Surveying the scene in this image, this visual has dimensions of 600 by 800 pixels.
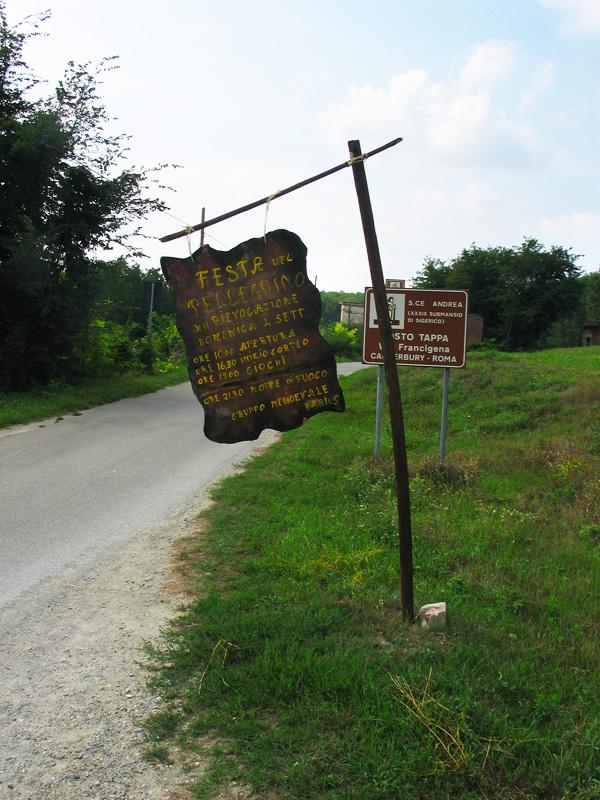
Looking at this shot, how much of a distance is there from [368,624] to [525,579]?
5.33 ft

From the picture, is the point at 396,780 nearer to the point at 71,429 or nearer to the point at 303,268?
the point at 303,268

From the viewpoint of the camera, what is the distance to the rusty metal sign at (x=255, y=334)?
4723mm

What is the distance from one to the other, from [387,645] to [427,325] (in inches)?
239

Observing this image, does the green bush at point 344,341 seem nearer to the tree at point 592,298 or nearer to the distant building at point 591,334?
the distant building at point 591,334

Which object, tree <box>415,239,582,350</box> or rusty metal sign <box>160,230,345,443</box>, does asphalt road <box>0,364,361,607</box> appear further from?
tree <box>415,239,582,350</box>

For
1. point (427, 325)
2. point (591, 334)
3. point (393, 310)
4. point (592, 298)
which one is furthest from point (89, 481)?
point (592, 298)

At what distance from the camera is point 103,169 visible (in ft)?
66.0

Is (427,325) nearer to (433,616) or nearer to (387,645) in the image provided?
(433,616)

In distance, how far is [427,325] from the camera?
9.92 m

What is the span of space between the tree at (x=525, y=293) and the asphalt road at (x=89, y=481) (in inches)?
1407

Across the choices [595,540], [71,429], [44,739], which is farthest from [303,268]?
[71,429]

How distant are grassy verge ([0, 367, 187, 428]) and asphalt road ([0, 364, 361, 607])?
1.93 ft

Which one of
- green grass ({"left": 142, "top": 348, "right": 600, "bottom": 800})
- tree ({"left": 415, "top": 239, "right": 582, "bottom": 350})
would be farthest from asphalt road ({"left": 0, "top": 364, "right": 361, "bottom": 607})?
tree ({"left": 415, "top": 239, "right": 582, "bottom": 350})

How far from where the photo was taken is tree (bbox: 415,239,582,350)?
48.2m
